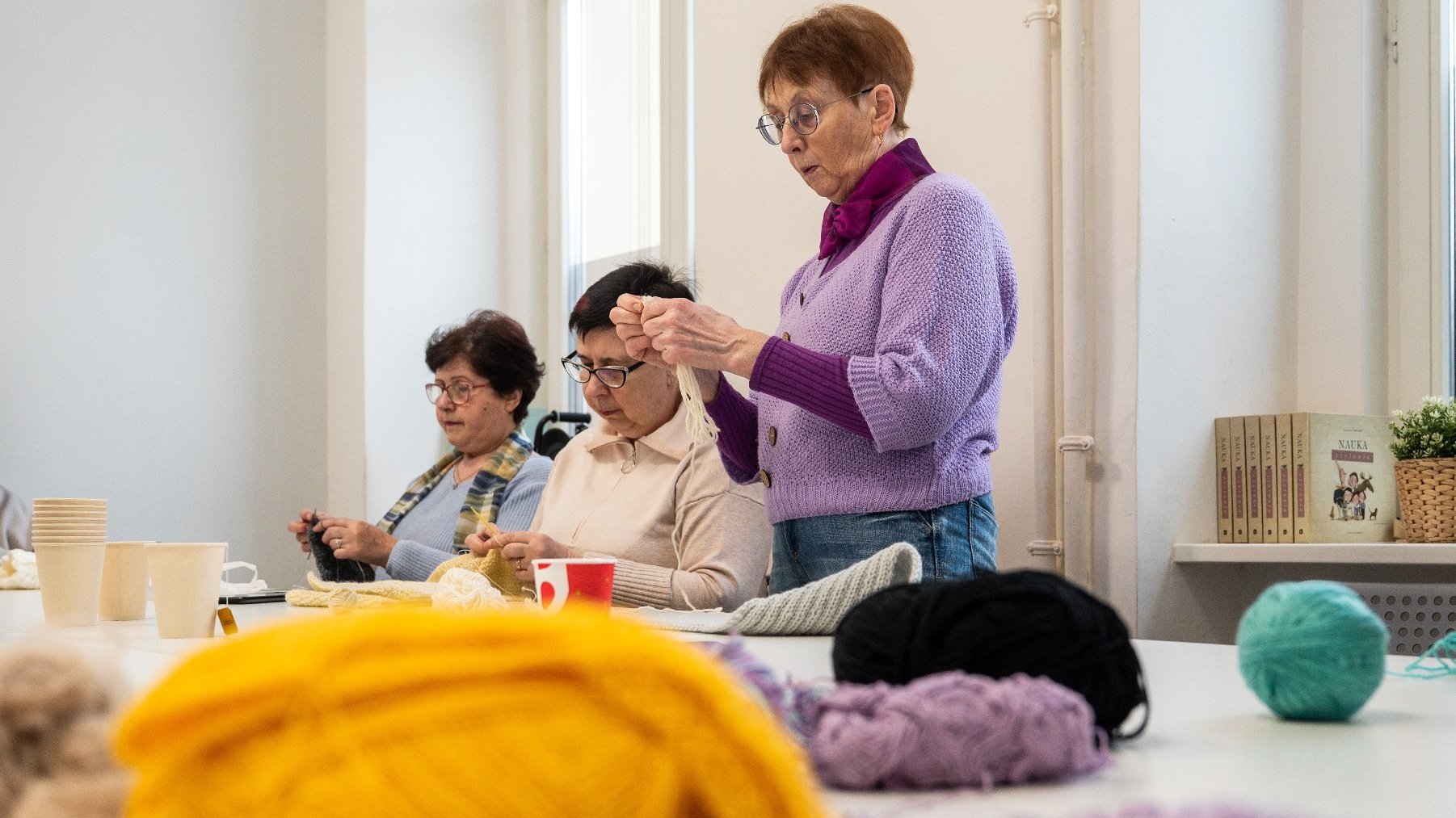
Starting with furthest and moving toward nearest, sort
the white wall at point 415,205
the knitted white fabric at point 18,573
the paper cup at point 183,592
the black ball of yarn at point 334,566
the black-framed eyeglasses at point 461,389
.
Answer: the white wall at point 415,205 → the black-framed eyeglasses at point 461,389 → the black ball of yarn at point 334,566 → the knitted white fabric at point 18,573 → the paper cup at point 183,592

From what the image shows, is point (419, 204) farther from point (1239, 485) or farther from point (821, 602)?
point (821, 602)

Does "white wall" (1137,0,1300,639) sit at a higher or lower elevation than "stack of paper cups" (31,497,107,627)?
higher

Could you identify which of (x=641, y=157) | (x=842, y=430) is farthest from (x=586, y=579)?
(x=641, y=157)

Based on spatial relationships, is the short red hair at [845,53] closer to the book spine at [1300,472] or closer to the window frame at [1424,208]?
the book spine at [1300,472]

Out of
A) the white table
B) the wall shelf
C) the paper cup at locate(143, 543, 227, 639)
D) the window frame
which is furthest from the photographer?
the window frame

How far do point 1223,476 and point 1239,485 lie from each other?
0.04 meters

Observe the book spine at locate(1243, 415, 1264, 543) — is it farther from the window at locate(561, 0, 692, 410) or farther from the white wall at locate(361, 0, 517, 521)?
the white wall at locate(361, 0, 517, 521)

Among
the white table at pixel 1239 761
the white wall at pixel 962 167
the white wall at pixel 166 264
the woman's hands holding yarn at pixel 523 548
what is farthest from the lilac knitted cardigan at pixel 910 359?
the white wall at pixel 166 264

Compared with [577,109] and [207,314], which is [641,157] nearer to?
[577,109]

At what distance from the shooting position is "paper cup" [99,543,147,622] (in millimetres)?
1685

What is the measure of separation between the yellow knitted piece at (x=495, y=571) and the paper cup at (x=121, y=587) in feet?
1.25

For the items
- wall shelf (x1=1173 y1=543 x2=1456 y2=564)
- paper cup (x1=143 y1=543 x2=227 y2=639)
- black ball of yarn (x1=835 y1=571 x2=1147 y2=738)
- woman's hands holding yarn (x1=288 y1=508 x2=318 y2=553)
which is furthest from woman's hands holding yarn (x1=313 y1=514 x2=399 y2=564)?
black ball of yarn (x1=835 y1=571 x2=1147 y2=738)

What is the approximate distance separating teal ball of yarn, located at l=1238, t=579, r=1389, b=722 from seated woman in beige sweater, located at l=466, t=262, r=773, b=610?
1.06 m

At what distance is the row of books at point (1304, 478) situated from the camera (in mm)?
2236
